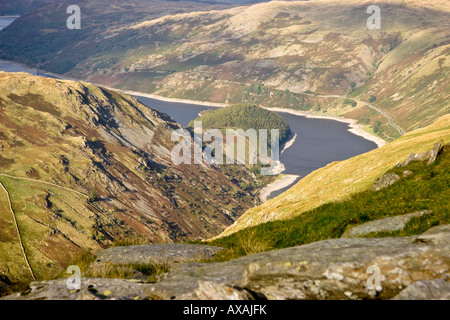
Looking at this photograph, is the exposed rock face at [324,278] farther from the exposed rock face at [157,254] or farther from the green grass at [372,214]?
the exposed rock face at [157,254]

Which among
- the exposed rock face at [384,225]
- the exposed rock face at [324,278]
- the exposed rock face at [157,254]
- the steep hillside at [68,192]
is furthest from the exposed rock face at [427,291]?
the steep hillside at [68,192]

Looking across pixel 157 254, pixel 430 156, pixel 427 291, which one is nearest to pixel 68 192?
pixel 157 254

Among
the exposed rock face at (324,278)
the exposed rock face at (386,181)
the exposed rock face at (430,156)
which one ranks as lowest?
the exposed rock face at (386,181)

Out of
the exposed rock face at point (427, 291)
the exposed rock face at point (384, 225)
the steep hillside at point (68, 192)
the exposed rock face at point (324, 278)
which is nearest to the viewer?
the exposed rock face at point (427, 291)

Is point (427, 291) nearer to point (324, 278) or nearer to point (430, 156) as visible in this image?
point (324, 278)

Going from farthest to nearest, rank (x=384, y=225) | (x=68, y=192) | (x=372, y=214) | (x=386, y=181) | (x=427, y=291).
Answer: (x=68, y=192) < (x=386, y=181) < (x=372, y=214) < (x=384, y=225) < (x=427, y=291)

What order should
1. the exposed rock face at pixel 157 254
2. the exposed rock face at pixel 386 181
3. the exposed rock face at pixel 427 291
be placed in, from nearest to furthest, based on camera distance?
the exposed rock face at pixel 427 291
the exposed rock face at pixel 157 254
the exposed rock face at pixel 386 181
